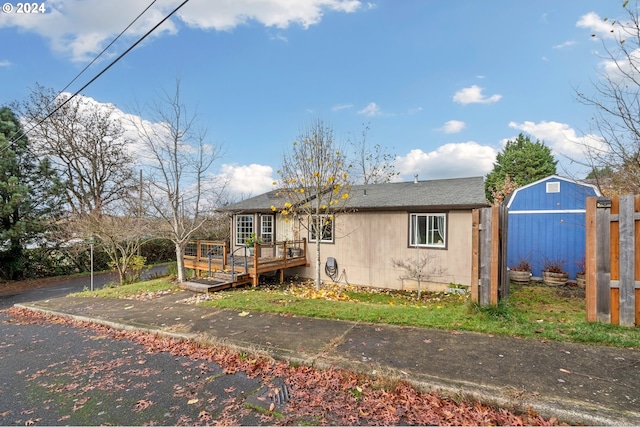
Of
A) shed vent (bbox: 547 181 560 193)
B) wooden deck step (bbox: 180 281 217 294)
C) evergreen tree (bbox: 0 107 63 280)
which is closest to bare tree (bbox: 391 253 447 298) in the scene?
shed vent (bbox: 547 181 560 193)

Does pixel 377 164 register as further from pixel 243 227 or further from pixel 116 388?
pixel 116 388

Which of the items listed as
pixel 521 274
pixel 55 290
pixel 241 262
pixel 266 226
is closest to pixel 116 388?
pixel 241 262

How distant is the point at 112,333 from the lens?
17.7 feet

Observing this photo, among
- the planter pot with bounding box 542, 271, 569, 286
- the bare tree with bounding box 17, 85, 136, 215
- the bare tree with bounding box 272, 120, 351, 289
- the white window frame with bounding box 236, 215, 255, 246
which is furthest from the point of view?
the bare tree with bounding box 17, 85, 136, 215

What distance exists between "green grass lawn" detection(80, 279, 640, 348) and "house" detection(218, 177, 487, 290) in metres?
1.00

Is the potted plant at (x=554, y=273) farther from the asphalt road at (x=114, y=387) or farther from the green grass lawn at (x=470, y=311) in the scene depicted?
the asphalt road at (x=114, y=387)

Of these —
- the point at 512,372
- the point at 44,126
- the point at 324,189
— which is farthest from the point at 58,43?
the point at 44,126

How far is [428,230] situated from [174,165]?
342 inches

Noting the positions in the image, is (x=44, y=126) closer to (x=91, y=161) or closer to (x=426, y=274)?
(x=91, y=161)

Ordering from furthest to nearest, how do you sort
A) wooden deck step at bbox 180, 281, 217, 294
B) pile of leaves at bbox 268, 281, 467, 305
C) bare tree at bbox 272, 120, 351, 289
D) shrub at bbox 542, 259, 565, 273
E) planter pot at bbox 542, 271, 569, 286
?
bare tree at bbox 272, 120, 351, 289, shrub at bbox 542, 259, 565, 273, planter pot at bbox 542, 271, 569, 286, wooden deck step at bbox 180, 281, 217, 294, pile of leaves at bbox 268, 281, 467, 305

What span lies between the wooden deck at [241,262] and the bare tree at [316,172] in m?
1.60

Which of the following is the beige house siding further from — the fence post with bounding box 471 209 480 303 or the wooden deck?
the fence post with bounding box 471 209 480 303

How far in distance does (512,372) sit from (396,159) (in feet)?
64.9

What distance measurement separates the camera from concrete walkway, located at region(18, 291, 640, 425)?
8.31 feet
